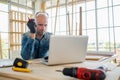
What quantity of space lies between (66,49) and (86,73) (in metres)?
0.54

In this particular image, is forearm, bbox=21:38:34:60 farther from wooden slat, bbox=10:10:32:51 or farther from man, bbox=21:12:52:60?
wooden slat, bbox=10:10:32:51

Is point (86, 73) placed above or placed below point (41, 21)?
below

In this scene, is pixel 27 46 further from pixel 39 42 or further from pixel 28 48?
pixel 39 42

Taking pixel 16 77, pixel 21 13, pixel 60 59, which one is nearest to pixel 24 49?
pixel 60 59

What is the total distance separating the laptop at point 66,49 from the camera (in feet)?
3.89

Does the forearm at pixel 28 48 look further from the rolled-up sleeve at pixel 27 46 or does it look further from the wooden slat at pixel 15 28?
the wooden slat at pixel 15 28

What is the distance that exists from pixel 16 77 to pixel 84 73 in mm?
381

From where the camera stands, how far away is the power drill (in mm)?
695

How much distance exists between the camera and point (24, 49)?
175 centimetres

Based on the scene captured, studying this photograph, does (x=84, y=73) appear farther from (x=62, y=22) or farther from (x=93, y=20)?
(x=62, y=22)

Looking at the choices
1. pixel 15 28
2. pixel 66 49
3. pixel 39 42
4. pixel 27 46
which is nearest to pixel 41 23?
pixel 39 42

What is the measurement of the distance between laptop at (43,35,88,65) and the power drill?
1.32 ft

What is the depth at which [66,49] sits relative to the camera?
49.4 inches

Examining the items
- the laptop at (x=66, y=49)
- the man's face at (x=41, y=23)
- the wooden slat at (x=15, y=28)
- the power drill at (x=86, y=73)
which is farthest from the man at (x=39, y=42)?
the wooden slat at (x=15, y=28)
